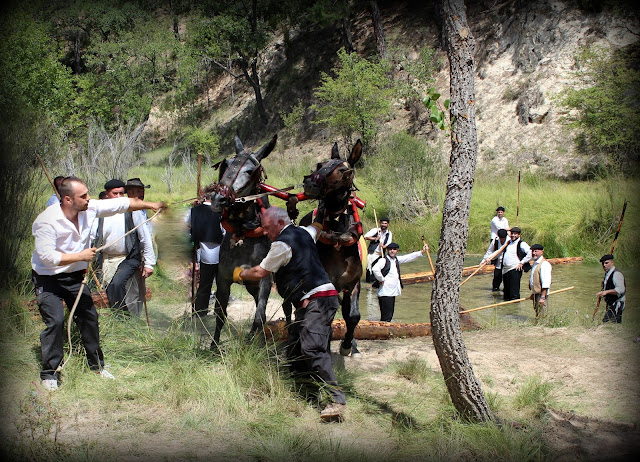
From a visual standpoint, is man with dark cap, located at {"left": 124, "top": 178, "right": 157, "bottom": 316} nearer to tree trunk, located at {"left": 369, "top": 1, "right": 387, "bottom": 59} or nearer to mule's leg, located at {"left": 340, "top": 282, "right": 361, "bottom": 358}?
mule's leg, located at {"left": 340, "top": 282, "right": 361, "bottom": 358}

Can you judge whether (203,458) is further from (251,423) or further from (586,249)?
(586,249)

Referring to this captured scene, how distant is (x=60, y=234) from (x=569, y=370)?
5592mm

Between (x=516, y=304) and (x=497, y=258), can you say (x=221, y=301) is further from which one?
(x=497, y=258)

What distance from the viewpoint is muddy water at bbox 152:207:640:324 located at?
11.6 meters

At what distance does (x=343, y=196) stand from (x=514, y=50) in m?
29.5

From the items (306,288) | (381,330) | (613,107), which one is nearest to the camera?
(306,288)

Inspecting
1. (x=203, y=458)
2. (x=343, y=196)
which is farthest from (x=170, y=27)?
(x=203, y=458)

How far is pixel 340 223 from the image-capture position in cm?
708

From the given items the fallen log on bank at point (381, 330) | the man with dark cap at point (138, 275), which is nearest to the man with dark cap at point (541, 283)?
the fallen log on bank at point (381, 330)

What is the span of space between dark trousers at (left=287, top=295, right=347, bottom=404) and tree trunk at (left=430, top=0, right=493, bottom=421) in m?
1.03

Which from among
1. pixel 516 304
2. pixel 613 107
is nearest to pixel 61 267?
pixel 516 304

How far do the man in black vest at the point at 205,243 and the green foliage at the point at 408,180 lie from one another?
14083 millimetres

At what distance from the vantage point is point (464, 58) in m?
4.96

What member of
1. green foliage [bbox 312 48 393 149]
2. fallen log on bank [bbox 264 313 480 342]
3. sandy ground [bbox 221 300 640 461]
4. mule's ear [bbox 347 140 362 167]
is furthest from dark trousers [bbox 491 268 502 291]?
green foliage [bbox 312 48 393 149]
